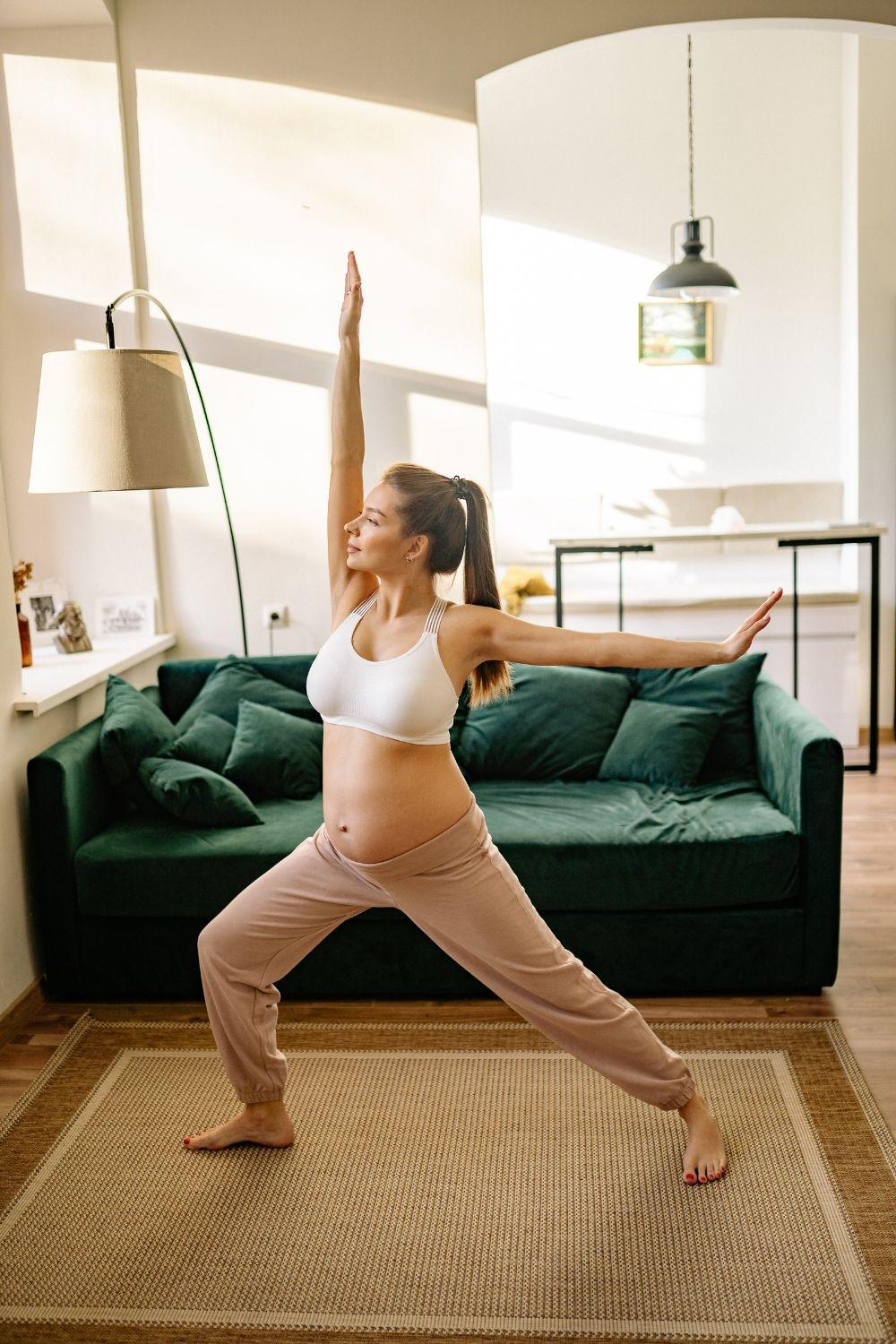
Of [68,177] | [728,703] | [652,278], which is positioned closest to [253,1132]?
[728,703]

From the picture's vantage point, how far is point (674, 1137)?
2.63 meters

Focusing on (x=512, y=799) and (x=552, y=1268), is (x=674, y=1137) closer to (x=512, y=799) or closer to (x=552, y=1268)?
(x=552, y=1268)

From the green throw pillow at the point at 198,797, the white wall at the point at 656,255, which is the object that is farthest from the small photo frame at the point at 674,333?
the green throw pillow at the point at 198,797

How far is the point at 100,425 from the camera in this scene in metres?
2.98

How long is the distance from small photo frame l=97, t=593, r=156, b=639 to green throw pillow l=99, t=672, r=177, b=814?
31.3 inches

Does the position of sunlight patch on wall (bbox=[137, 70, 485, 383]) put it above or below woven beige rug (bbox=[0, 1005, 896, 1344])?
above

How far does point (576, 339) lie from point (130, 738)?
15.7 feet

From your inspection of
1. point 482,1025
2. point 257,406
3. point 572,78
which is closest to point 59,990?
point 482,1025

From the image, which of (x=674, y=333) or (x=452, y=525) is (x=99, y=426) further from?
(x=674, y=333)

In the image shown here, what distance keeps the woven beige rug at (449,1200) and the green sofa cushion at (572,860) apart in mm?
340

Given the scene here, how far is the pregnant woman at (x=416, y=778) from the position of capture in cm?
223

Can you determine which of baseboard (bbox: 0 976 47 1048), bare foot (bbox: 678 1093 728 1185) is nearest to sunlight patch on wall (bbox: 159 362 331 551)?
baseboard (bbox: 0 976 47 1048)

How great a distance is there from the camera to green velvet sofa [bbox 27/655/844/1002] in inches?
128

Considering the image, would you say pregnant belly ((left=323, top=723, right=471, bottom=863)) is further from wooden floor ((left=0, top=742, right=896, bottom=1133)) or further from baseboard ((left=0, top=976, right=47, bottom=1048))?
baseboard ((left=0, top=976, right=47, bottom=1048))
